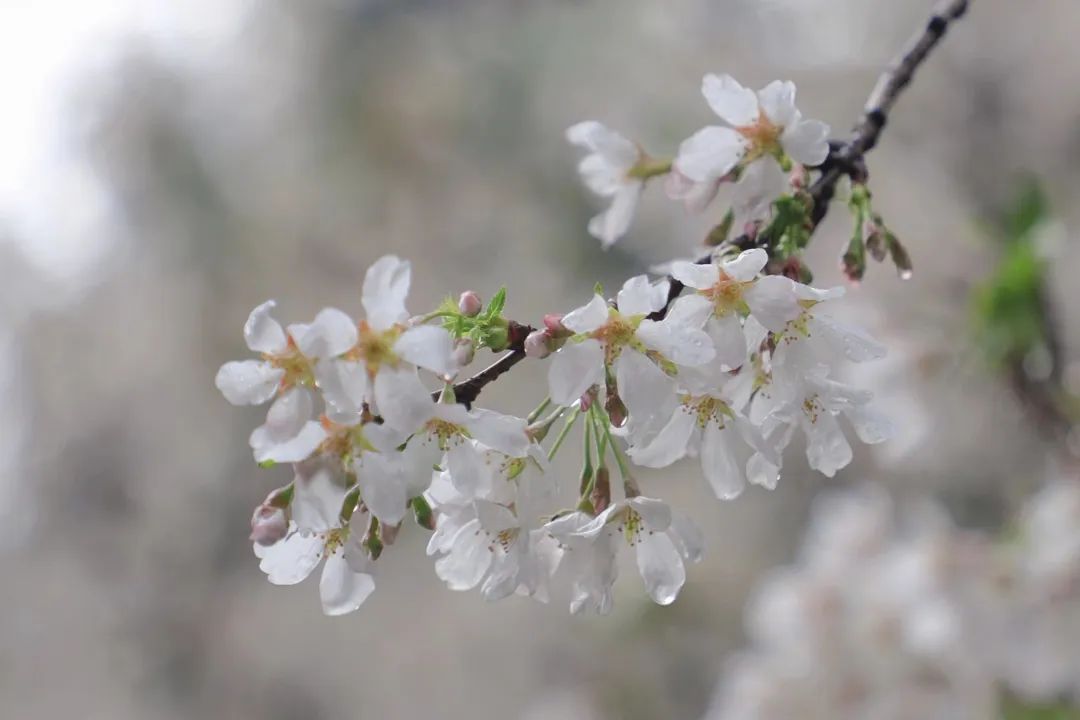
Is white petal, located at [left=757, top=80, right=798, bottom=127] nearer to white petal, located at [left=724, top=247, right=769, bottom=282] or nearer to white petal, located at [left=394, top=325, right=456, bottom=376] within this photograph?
white petal, located at [left=724, top=247, right=769, bottom=282]

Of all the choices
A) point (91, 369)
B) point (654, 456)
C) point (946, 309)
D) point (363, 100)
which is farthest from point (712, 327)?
point (91, 369)

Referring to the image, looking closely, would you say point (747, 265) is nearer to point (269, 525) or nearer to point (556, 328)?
point (556, 328)

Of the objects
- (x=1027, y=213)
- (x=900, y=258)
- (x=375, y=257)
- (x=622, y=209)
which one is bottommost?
(x=900, y=258)

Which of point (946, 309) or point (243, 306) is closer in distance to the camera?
point (946, 309)

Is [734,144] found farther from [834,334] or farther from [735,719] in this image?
[735,719]

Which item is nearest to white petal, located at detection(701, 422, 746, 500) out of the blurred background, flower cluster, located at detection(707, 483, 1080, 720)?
flower cluster, located at detection(707, 483, 1080, 720)

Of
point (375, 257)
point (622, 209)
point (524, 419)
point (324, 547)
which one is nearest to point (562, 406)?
A: point (524, 419)
